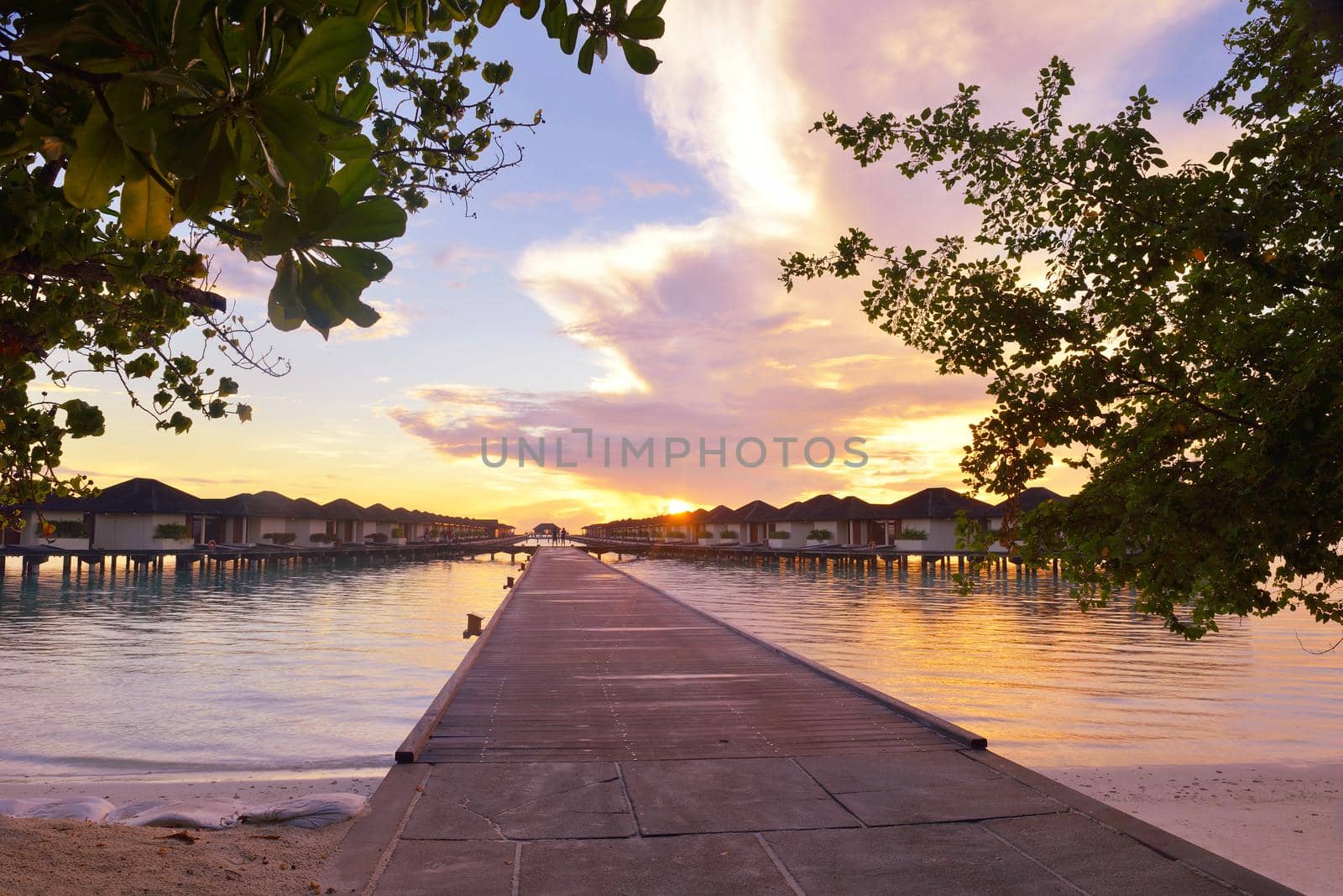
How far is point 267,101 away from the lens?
1.46 m

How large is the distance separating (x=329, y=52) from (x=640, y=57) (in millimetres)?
861

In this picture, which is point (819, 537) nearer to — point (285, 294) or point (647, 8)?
point (647, 8)

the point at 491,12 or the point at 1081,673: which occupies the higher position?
the point at 491,12

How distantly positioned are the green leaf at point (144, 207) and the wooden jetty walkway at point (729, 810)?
330cm

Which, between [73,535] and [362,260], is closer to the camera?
[362,260]

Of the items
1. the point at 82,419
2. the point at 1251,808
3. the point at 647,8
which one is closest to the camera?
the point at 647,8

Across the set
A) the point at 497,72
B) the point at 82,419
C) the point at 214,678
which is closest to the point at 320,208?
the point at 82,419

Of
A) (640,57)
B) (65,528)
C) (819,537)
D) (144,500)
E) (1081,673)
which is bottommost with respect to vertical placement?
(1081,673)

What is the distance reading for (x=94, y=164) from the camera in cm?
A: 170

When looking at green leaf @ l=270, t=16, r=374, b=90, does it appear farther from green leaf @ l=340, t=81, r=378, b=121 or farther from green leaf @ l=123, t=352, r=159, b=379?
green leaf @ l=123, t=352, r=159, b=379

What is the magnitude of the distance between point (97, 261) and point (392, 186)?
196cm

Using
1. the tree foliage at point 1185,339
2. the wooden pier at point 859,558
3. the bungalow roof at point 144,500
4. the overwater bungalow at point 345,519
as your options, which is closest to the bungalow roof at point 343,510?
the overwater bungalow at point 345,519

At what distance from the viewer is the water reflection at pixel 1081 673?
11031 mm

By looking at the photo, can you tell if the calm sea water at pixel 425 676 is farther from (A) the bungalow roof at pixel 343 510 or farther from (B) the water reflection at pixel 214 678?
(A) the bungalow roof at pixel 343 510
